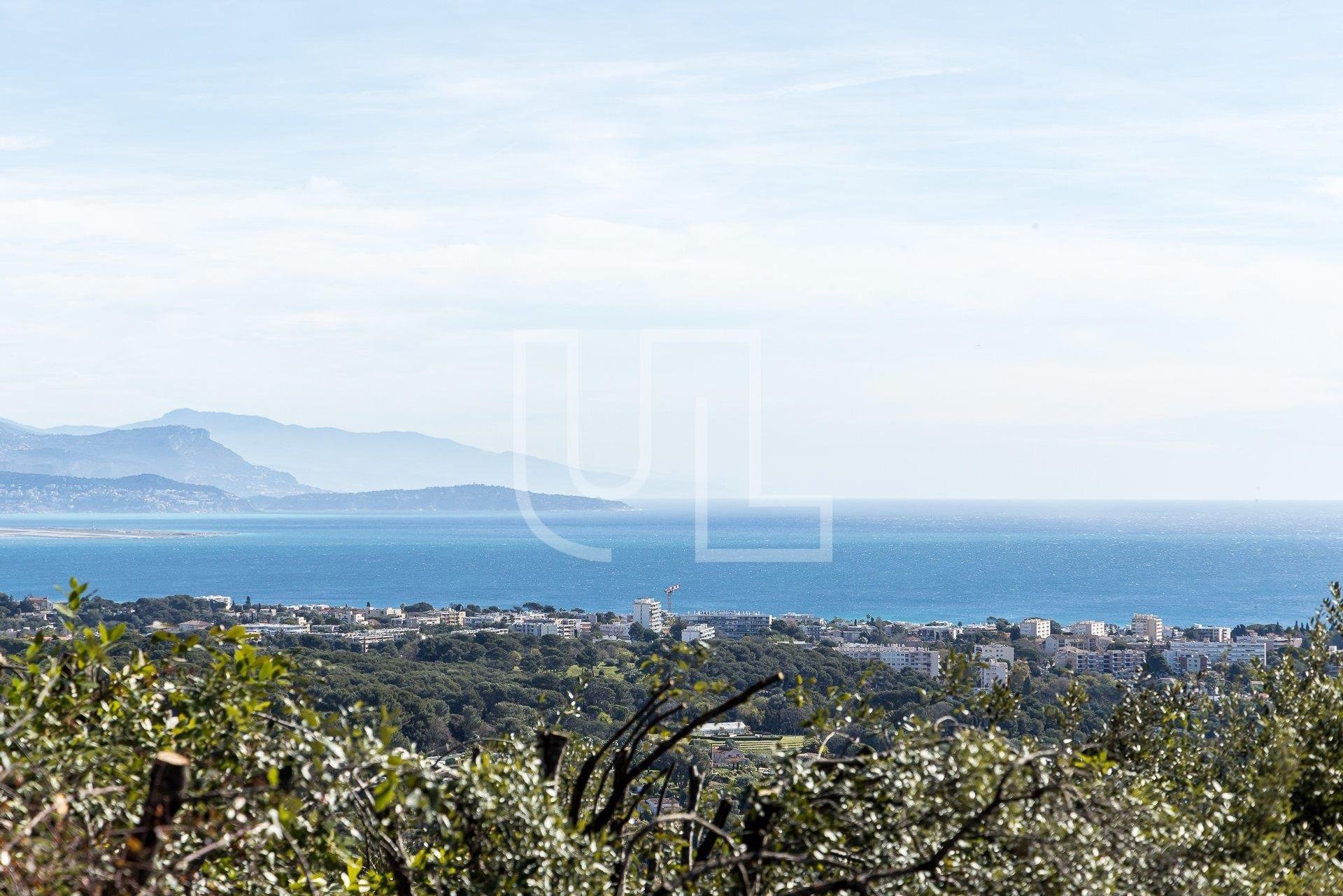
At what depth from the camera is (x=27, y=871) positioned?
245 cm

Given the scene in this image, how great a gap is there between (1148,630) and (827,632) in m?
11.5

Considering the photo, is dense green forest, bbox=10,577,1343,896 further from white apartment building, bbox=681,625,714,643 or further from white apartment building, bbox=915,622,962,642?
white apartment building, bbox=915,622,962,642

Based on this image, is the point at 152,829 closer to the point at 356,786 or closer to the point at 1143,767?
the point at 356,786

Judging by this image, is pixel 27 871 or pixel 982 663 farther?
pixel 982 663

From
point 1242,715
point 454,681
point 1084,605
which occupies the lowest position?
point 1084,605

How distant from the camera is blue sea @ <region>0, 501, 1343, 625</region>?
8938cm

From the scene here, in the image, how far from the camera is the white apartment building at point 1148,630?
41094 mm

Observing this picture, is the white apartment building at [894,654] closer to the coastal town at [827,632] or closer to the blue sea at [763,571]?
the coastal town at [827,632]

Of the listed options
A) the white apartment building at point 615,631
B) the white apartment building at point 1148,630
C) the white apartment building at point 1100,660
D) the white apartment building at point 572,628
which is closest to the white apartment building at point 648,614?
the white apartment building at point 615,631

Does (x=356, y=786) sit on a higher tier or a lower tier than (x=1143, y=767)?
higher

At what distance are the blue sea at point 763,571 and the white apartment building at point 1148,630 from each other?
27.7 meters

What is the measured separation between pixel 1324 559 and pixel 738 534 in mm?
68063

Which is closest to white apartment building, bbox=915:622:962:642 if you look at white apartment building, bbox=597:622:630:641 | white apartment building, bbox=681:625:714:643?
white apartment building, bbox=597:622:630:641

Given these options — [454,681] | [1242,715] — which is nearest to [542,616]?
[454,681]
